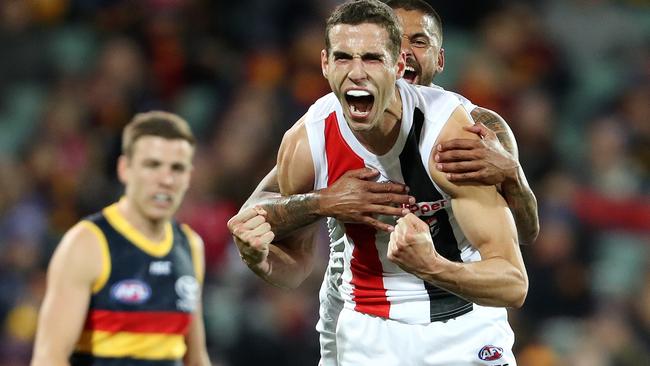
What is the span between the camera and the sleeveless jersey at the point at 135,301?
518 cm

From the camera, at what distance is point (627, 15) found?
9.87 m

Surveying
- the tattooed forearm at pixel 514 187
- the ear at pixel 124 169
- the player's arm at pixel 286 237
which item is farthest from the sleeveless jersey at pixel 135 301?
the tattooed forearm at pixel 514 187

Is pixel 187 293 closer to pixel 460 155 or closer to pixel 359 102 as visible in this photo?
pixel 359 102

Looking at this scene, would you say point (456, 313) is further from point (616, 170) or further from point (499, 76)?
point (499, 76)

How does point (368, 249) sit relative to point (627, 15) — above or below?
below

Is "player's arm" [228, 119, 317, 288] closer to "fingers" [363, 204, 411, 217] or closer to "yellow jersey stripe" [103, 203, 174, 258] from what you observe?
"fingers" [363, 204, 411, 217]

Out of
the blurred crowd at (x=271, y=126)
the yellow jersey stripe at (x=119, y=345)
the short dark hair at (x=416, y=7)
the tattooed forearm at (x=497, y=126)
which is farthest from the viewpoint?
the blurred crowd at (x=271, y=126)

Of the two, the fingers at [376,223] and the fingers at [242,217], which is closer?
the fingers at [376,223]

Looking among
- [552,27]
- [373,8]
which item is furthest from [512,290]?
[552,27]

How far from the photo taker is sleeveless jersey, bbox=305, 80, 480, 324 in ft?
13.3

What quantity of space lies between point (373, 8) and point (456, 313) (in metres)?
1.13

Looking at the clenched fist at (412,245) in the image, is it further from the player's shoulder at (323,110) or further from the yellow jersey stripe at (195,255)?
the yellow jersey stripe at (195,255)

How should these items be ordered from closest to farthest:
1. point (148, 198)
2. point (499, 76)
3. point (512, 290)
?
point (512, 290)
point (148, 198)
point (499, 76)

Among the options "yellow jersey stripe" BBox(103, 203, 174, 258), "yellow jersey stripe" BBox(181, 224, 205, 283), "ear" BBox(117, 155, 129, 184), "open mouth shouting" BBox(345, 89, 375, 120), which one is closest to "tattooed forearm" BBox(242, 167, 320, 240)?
"open mouth shouting" BBox(345, 89, 375, 120)
